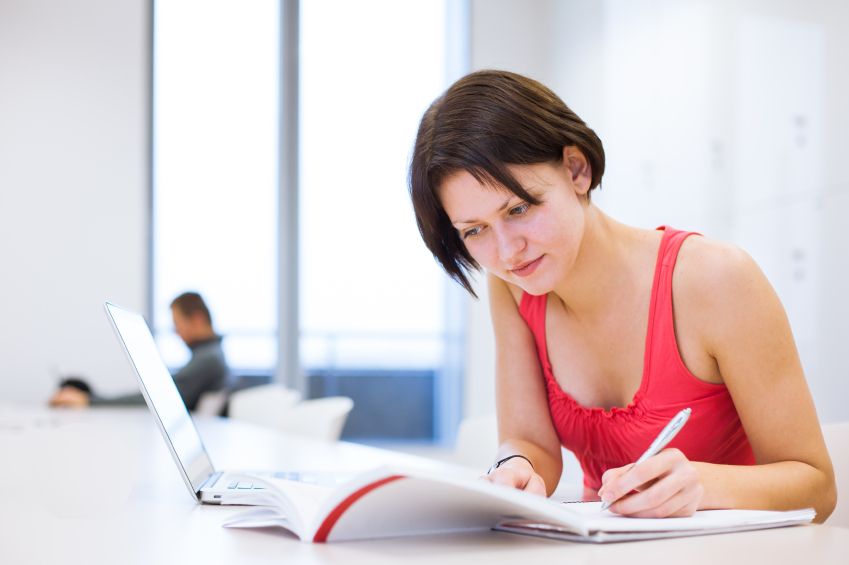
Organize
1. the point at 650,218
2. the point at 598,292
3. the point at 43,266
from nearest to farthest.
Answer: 1. the point at 598,292
2. the point at 650,218
3. the point at 43,266

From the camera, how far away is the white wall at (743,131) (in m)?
3.06

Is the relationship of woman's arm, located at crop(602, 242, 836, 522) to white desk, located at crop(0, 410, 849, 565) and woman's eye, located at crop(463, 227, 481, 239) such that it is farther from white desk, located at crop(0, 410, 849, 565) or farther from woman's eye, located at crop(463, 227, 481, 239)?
woman's eye, located at crop(463, 227, 481, 239)

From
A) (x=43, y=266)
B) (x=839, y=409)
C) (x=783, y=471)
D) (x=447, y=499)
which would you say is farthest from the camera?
(x=43, y=266)

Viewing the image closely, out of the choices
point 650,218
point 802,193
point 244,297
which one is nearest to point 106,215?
point 244,297

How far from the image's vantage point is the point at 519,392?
5.03ft

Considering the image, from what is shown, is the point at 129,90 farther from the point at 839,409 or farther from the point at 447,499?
the point at 447,499

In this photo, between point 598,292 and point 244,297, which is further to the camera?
point 244,297

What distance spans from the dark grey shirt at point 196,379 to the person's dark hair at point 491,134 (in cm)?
314

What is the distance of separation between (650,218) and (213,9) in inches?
119

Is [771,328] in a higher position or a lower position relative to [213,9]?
lower

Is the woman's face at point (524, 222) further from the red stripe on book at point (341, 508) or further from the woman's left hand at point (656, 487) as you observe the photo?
the red stripe on book at point (341, 508)

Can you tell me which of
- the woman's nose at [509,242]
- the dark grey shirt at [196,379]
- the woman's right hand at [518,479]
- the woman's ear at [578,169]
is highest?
the woman's ear at [578,169]

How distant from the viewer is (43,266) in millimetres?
5094

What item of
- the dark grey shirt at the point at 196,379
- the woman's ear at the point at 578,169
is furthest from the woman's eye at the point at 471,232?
the dark grey shirt at the point at 196,379
